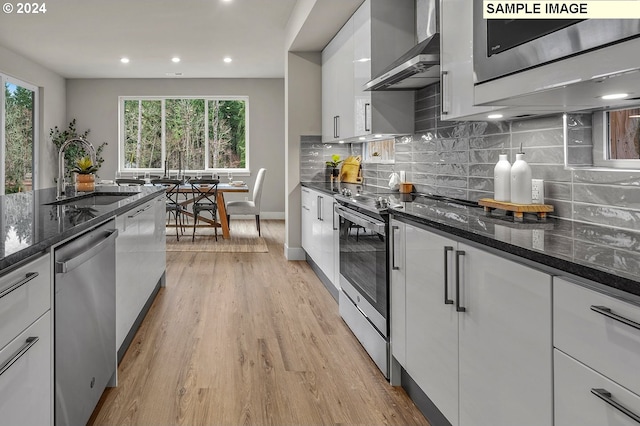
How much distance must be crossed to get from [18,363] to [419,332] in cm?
147

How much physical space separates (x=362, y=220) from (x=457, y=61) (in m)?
1.02

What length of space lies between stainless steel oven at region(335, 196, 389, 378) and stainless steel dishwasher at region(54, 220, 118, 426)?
1277mm

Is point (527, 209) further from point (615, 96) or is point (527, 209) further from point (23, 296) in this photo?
point (23, 296)

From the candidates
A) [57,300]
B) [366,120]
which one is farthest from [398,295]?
[366,120]

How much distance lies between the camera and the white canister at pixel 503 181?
219 centimetres

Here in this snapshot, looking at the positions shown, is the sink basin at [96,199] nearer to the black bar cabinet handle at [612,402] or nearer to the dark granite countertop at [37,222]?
the dark granite countertop at [37,222]

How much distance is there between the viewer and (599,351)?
1.04 metres

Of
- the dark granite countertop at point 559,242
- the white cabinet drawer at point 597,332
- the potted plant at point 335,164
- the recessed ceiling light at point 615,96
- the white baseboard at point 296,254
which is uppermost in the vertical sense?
the potted plant at point 335,164

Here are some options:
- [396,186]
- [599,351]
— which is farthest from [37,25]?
[599,351]

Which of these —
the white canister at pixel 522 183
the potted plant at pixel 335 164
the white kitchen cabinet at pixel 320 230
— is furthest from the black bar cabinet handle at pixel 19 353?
the potted plant at pixel 335 164

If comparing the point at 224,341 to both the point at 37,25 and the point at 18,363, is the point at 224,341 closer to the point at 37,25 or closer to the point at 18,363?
the point at 18,363

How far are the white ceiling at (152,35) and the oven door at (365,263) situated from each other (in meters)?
2.16

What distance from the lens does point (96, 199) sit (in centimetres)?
317

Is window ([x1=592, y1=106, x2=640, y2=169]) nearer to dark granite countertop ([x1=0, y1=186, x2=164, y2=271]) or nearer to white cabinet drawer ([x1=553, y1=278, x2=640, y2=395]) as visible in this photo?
white cabinet drawer ([x1=553, y1=278, x2=640, y2=395])
